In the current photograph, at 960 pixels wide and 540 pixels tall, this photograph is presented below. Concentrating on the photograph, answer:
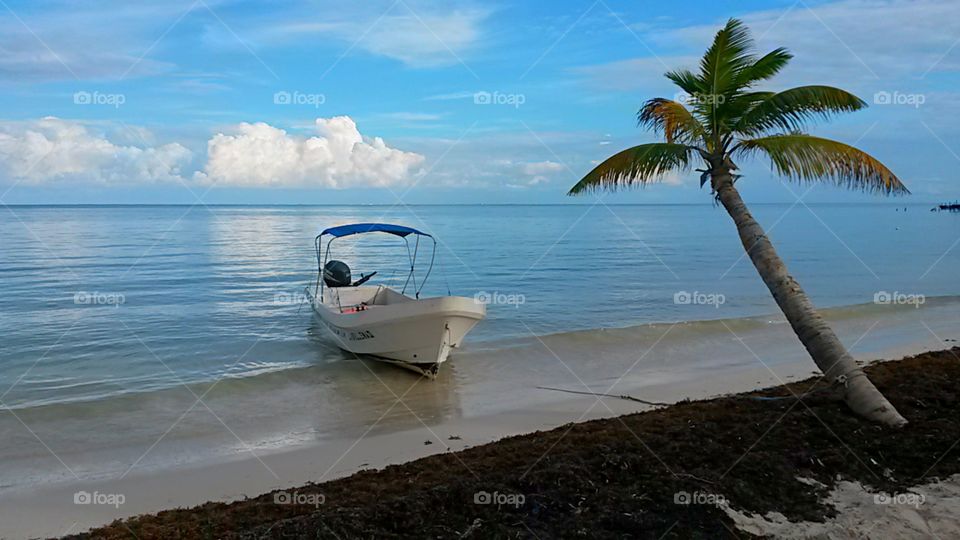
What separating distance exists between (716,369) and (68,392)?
42.2 ft

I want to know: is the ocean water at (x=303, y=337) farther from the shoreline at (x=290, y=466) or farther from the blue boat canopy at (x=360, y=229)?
the blue boat canopy at (x=360, y=229)

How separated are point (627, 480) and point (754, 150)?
5044 millimetres

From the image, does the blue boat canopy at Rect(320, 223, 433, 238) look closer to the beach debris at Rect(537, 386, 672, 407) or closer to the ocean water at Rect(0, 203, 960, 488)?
the ocean water at Rect(0, 203, 960, 488)

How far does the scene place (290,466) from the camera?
30.2 ft

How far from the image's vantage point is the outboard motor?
2094cm

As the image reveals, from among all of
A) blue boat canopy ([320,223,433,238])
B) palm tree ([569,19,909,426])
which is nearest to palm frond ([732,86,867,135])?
palm tree ([569,19,909,426])

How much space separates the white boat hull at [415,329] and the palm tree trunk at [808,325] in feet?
21.0

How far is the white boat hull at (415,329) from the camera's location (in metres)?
14.4

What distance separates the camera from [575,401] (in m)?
12.4

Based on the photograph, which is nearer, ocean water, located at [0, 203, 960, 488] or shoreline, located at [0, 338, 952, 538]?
shoreline, located at [0, 338, 952, 538]

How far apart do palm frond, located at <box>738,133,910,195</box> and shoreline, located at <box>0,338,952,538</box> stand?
4388 mm

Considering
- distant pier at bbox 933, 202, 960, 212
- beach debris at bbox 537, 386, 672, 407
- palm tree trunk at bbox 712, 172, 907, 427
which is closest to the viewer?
palm tree trunk at bbox 712, 172, 907, 427

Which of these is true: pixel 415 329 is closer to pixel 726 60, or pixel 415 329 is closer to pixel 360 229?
pixel 360 229

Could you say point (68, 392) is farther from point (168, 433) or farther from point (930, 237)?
point (930, 237)
